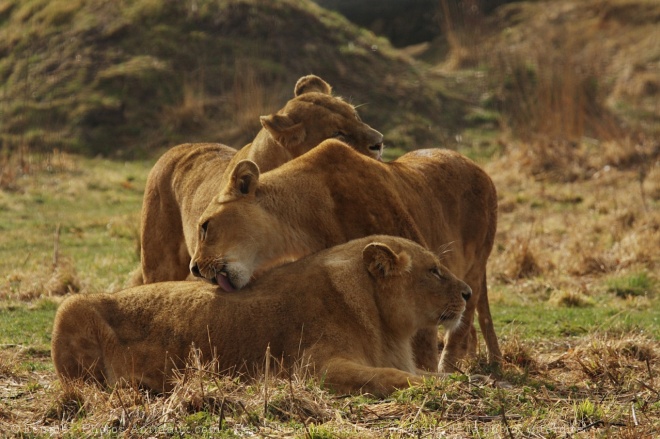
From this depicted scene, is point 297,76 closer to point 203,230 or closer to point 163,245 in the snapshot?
point 163,245

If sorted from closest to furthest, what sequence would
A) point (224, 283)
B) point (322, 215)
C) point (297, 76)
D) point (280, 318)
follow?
point (280, 318), point (224, 283), point (322, 215), point (297, 76)

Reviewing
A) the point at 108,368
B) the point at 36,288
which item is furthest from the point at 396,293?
the point at 36,288

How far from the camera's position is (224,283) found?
7.15 meters

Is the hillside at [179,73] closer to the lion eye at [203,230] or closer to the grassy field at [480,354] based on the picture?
the grassy field at [480,354]

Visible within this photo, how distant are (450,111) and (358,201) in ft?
59.9

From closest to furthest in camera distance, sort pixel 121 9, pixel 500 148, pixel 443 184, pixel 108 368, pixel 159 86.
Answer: pixel 108 368, pixel 443 184, pixel 500 148, pixel 159 86, pixel 121 9

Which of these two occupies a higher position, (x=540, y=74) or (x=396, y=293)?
(x=396, y=293)

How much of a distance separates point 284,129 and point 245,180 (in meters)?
1.66

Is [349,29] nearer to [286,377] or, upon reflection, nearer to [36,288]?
[36,288]

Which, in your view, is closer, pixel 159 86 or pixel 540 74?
pixel 540 74

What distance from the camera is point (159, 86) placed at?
25.7m

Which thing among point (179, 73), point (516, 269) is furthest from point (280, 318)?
point (179, 73)

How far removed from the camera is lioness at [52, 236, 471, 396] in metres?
6.75

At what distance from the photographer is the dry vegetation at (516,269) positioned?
19.1ft
